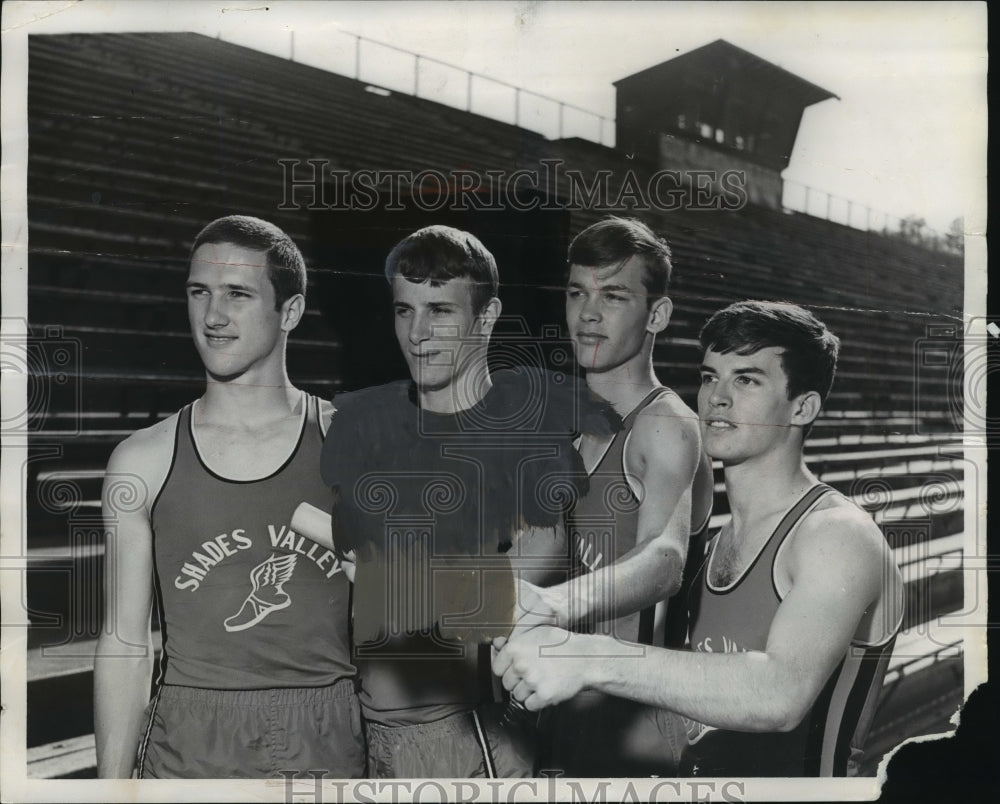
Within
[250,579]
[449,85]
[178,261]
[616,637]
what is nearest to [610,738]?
[616,637]

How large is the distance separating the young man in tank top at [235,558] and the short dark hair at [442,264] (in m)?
0.29

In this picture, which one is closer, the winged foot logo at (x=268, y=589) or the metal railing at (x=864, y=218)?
the winged foot logo at (x=268, y=589)

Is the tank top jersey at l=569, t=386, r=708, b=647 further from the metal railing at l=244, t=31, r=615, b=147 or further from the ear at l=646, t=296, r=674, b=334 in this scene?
the metal railing at l=244, t=31, r=615, b=147

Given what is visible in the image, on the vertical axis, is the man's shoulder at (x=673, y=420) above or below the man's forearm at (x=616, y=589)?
above

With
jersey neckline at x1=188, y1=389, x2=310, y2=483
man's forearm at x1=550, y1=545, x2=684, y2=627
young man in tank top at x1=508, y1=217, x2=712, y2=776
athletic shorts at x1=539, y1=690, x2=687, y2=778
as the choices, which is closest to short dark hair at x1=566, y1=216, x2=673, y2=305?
young man in tank top at x1=508, y1=217, x2=712, y2=776

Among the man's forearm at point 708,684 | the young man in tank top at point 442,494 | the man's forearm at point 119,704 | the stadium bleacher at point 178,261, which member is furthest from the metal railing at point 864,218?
the man's forearm at point 119,704

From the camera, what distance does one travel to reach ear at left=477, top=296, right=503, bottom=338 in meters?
2.40

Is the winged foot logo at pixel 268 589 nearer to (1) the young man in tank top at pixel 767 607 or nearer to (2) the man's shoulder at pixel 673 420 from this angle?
(1) the young man in tank top at pixel 767 607

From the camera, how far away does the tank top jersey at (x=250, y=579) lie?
7.77 feet

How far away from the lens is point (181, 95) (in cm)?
242

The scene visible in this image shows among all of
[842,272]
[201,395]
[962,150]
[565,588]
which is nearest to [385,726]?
[565,588]

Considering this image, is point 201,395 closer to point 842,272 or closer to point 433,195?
point 433,195

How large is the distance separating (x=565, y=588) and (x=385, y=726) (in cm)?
64

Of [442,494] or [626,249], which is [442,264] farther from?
[442,494]
